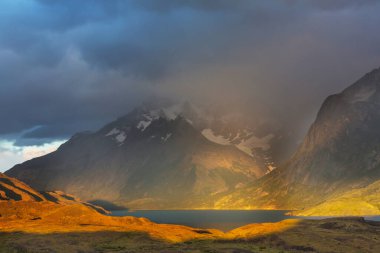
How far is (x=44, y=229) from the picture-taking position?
13700 centimetres

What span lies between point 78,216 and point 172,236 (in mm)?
51832

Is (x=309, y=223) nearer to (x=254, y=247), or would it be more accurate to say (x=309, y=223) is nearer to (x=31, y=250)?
(x=254, y=247)

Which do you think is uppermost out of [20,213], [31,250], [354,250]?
[20,213]

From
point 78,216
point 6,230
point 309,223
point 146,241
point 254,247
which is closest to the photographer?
point 254,247

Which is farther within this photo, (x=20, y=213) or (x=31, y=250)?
(x=20, y=213)

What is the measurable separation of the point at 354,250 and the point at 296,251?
13.9m

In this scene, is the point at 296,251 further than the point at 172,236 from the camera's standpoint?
No

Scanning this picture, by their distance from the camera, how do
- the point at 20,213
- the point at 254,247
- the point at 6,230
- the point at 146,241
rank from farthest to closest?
the point at 20,213 → the point at 6,230 → the point at 146,241 → the point at 254,247

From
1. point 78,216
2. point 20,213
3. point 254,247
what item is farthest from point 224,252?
point 20,213

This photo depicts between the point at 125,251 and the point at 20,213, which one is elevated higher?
the point at 20,213

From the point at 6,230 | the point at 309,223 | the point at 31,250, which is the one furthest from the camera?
the point at 309,223

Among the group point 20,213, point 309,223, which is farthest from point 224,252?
point 20,213

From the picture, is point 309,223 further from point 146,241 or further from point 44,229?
point 44,229

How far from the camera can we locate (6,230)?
13538cm
